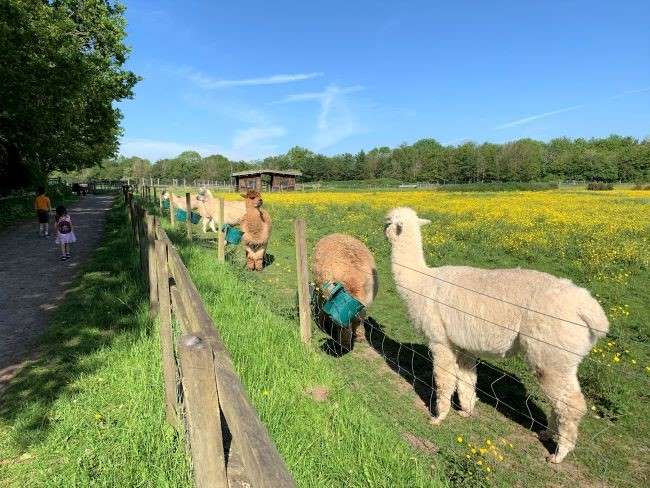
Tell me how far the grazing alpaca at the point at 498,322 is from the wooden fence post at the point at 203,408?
283cm

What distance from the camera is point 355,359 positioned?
549 cm

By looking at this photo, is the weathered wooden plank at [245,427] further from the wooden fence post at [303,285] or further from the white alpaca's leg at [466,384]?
the white alpaca's leg at [466,384]

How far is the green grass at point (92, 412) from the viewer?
274 cm

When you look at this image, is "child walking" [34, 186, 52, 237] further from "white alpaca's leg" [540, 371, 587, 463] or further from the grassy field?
"white alpaca's leg" [540, 371, 587, 463]

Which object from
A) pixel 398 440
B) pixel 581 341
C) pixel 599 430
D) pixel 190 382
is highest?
pixel 190 382

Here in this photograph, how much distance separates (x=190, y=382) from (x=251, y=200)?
907 centimetres

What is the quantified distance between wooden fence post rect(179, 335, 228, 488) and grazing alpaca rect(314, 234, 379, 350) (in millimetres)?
4019

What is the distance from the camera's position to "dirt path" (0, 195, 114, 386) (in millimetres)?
5059

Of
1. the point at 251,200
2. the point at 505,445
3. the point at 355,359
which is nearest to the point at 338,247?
the point at 355,359

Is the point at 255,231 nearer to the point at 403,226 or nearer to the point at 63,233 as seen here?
the point at 63,233

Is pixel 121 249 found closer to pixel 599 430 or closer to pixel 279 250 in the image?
pixel 279 250

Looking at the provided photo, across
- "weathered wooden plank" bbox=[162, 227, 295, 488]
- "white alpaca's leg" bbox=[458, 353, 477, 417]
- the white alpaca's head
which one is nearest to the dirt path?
"weathered wooden plank" bbox=[162, 227, 295, 488]

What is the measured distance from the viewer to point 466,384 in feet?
13.8

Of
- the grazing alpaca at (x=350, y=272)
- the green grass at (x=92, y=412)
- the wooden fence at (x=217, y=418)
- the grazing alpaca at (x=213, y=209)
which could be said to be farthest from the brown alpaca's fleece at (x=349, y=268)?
the grazing alpaca at (x=213, y=209)
